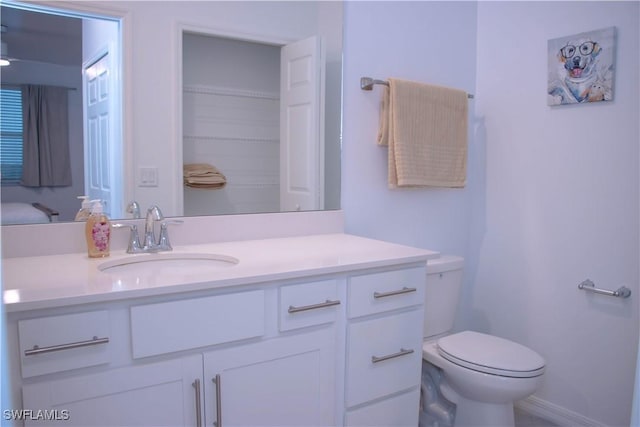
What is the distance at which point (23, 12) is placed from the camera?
4.69 ft

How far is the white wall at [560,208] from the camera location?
1.91 metres

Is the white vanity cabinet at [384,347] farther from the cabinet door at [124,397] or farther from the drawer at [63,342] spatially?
the drawer at [63,342]

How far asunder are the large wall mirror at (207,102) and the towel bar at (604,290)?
3.62ft

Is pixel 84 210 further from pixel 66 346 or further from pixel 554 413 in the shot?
pixel 554 413

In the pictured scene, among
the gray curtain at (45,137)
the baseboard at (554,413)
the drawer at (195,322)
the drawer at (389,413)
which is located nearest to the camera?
the drawer at (195,322)

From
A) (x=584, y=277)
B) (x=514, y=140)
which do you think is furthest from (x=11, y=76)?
(x=584, y=277)

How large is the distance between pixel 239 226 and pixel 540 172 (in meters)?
1.37

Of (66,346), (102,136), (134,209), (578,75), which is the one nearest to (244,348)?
(66,346)

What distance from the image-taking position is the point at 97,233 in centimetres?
144

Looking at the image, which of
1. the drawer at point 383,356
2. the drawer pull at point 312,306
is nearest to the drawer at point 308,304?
the drawer pull at point 312,306

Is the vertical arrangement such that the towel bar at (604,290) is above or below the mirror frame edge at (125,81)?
below

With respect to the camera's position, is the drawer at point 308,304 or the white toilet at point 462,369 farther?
the white toilet at point 462,369

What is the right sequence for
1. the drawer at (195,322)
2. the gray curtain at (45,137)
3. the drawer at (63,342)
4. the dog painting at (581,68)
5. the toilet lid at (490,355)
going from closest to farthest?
the drawer at (63,342), the drawer at (195,322), the gray curtain at (45,137), the toilet lid at (490,355), the dog painting at (581,68)

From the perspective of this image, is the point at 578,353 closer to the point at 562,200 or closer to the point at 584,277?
the point at 584,277
